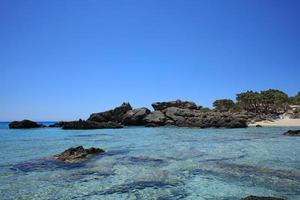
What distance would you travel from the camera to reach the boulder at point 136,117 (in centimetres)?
7831

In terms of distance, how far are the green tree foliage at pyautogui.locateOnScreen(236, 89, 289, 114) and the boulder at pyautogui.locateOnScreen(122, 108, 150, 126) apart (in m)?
32.7

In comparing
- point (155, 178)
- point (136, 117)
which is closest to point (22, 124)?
point (136, 117)

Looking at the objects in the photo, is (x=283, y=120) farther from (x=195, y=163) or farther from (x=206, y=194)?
(x=206, y=194)

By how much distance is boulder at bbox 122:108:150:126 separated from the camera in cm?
7831

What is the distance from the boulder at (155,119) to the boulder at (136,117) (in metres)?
1.95

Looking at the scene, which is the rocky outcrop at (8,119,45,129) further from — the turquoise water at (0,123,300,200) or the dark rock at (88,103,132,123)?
the turquoise water at (0,123,300,200)

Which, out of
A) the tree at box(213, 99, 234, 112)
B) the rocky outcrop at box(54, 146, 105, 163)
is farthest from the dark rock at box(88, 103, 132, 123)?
the rocky outcrop at box(54, 146, 105, 163)

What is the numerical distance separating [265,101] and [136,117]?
122ft

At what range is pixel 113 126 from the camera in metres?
69.9

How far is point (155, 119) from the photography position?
73500 mm

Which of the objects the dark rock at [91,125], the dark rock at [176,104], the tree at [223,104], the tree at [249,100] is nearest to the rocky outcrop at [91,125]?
the dark rock at [91,125]

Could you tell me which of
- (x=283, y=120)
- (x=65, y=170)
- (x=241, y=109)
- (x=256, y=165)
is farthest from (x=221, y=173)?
(x=241, y=109)

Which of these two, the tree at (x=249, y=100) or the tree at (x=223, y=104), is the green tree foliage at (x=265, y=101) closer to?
the tree at (x=249, y=100)

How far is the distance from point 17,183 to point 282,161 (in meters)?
14.8
